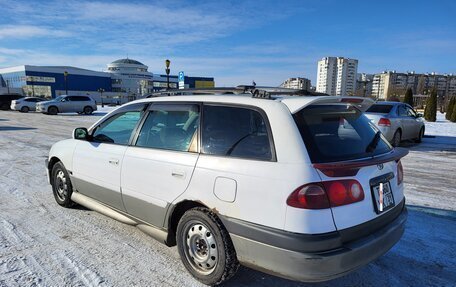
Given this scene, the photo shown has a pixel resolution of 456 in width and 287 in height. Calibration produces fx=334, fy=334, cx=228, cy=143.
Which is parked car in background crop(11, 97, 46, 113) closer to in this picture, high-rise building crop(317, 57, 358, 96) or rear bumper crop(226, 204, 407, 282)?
rear bumper crop(226, 204, 407, 282)

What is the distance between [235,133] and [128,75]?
12547 centimetres

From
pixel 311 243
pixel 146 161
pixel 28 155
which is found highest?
pixel 146 161

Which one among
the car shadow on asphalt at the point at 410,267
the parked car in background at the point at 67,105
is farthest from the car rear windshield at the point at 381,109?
the parked car in background at the point at 67,105

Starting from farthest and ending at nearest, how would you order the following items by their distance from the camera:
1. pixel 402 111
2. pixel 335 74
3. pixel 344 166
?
pixel 335 74
pixel 402 111
pixel 344 166

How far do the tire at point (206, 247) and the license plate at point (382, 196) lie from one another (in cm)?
123

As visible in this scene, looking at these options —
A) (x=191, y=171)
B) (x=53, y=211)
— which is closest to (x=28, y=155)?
(x=53, y=211)

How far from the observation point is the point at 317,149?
254cm

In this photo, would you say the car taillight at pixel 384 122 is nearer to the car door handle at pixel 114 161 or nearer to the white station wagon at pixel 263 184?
the white station wagon at pixel 263 184

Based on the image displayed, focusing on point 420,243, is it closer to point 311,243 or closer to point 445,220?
point 445,220

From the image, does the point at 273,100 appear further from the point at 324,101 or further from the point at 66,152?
the point at 66,152

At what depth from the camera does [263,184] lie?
2492 millimetres

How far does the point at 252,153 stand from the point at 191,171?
23.8 inches

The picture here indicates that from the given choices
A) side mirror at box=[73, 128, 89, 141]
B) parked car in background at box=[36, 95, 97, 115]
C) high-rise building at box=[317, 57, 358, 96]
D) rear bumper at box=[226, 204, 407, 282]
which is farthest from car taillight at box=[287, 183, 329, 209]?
high-rise building at box=[317, 57, 358, 96]

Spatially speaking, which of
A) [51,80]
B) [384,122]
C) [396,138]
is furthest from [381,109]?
[51,80]
